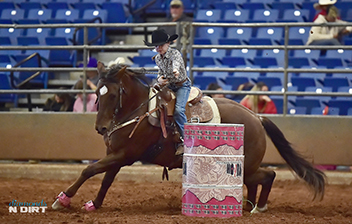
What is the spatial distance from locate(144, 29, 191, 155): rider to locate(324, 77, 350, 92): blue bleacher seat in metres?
4.42

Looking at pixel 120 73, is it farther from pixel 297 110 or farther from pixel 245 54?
pixel 245 54

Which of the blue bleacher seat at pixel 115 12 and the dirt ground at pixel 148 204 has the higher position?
the blue bleacher seat at pixel 115 12

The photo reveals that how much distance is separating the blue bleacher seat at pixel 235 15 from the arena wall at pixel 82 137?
4480 millimetres

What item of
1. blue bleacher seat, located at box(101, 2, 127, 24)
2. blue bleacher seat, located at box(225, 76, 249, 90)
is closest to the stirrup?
blue bleacher seat, located at box(225, 76, 249, 90)

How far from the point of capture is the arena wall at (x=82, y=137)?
332 inches

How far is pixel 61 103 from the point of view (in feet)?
31.0

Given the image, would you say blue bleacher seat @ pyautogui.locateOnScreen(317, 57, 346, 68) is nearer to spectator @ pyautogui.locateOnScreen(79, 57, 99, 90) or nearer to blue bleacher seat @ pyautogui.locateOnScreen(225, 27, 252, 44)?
blue bleacher seat @ pyautogui.locateOnScreen(225, 27, 252, 44)

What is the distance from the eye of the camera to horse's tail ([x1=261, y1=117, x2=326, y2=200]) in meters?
6.42

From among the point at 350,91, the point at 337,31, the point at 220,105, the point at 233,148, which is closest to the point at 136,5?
the point at 337,31

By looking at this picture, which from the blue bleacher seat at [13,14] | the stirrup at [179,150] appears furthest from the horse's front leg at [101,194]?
the blue bleacher seat at [13,14]

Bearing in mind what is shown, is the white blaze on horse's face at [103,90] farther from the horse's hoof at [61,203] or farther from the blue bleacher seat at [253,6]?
the blue bleacher seat at [253,6]

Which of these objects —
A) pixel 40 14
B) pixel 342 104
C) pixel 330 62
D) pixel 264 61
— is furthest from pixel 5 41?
pixel 342 104

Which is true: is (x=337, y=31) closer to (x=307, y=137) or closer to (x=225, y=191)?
(x=307, y=137)

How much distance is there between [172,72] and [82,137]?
334cm
